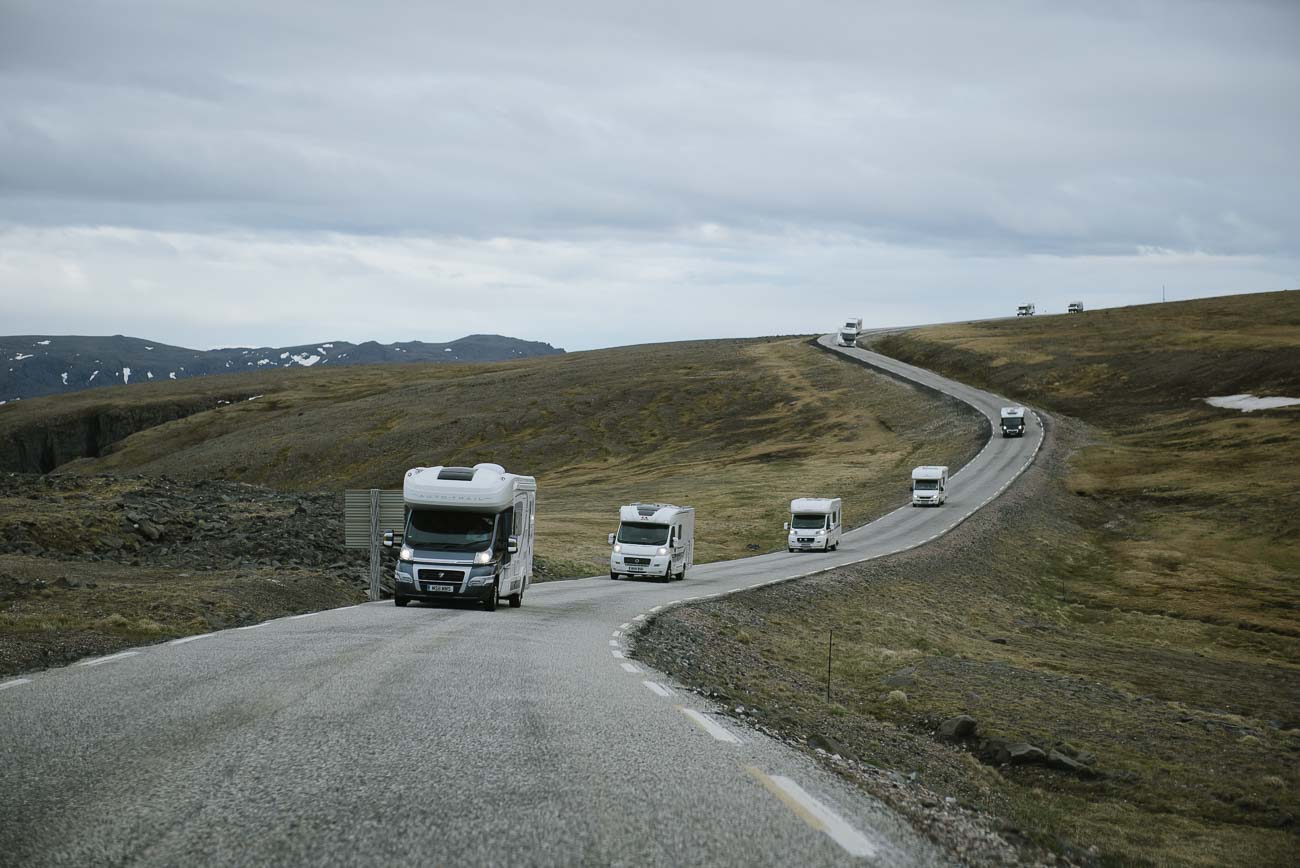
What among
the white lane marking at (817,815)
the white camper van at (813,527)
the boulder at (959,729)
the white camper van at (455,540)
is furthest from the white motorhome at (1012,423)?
the white lane marking at (817,815)

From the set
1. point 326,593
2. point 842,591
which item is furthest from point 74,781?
point 842,591

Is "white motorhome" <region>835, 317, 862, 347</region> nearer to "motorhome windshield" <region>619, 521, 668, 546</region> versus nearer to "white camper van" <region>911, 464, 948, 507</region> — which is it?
"white camper van" <region>911, 464, 948, 507</region>

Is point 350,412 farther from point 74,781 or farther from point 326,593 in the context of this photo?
point 74,781

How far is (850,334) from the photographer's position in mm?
156125

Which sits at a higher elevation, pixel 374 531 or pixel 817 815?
pixel 817 815

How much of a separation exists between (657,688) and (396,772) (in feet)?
18.5

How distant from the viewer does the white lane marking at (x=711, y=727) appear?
9.59 metres

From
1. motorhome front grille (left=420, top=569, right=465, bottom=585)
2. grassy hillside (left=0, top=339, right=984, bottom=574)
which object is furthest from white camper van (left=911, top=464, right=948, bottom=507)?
motorhome front grille (left=420, top=569, right=465, bottom=585)

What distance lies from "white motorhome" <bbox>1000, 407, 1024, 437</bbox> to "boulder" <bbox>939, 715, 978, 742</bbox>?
73801mm

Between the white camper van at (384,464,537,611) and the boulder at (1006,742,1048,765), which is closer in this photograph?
the boulder at (1006,742,1048,765)

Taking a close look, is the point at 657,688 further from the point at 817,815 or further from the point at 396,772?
the point at 817,815

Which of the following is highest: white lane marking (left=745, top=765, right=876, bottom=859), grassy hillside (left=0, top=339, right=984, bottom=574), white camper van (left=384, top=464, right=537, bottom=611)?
white lane marking (left=745, top=765, right=876, bottom=859)

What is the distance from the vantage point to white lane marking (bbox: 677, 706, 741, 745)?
959 cm

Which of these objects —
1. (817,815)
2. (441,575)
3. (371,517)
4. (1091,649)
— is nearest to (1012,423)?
(1091,649)
